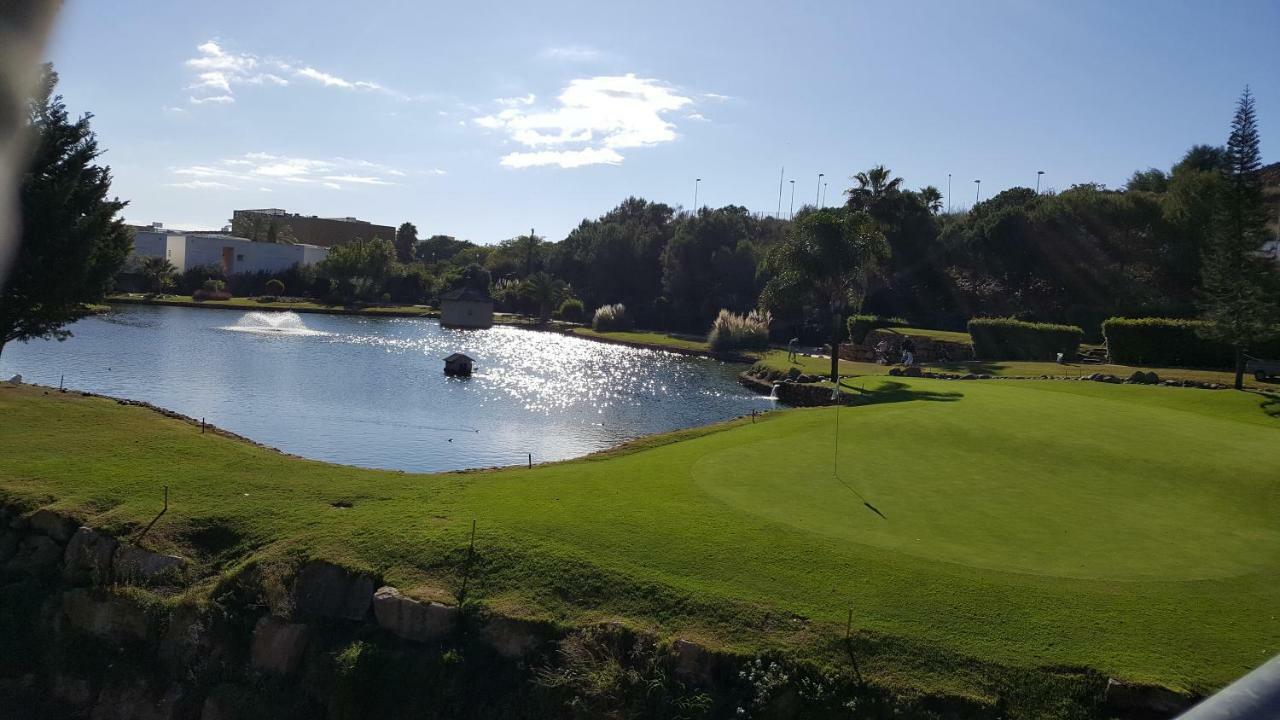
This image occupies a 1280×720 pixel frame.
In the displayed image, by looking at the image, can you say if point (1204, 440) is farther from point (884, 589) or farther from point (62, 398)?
point (62, 398)

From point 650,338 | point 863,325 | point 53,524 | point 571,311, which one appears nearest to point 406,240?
point 571,311

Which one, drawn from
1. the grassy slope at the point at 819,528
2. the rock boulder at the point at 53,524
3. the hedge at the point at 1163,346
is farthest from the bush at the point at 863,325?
the rock boulder at the point at 53,524

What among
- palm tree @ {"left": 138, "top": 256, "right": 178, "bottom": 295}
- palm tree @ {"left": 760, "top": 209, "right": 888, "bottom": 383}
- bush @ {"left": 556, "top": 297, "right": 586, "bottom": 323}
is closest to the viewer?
palm tree @ {"left": 760, "top": 209, "right": 888, "bottom": 383}

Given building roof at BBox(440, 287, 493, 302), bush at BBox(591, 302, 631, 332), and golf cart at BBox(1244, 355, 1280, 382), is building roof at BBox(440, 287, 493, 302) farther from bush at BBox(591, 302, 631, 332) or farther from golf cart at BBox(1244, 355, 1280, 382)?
golf cart at BBox(1244, 355, 1280, 382)

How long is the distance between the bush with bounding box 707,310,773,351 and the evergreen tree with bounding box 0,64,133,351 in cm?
5098

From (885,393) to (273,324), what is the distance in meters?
62.0

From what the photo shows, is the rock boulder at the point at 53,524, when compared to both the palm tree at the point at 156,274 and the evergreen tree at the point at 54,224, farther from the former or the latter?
the palm tree at the point at 156,274

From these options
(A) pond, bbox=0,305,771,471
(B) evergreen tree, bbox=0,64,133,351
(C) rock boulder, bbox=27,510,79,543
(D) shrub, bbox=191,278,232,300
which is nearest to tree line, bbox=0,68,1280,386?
(B) evergreen tree, bbox=0,64,133,351

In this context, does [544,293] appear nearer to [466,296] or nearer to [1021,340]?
[466,296]

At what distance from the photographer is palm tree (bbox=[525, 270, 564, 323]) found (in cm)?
9962

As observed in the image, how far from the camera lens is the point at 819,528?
1377 centimetres

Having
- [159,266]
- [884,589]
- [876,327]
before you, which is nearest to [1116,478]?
[884,589]

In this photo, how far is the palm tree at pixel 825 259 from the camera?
43344 mm

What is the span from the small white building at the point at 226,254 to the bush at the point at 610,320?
54.9 metres
